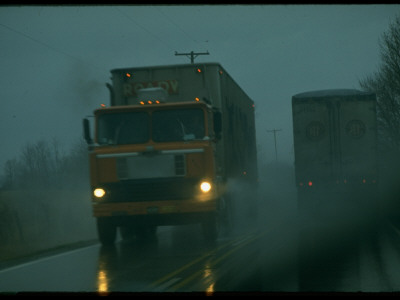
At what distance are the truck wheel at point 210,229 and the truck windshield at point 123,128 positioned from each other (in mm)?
2145

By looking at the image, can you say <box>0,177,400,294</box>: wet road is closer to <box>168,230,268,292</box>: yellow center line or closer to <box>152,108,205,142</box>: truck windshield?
<box>168,230,268,292</box>: yellow center line

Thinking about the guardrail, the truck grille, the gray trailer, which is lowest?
the guardrail

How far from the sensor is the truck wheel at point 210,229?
1429 centimetres

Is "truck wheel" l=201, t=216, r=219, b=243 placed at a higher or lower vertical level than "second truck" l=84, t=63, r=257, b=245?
lower

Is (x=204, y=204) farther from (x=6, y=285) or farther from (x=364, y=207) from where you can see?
(x=364, y=207)

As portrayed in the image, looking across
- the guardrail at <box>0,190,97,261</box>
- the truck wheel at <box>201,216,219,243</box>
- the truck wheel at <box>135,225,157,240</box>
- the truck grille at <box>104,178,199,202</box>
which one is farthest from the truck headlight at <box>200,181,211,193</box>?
the guardrail at <box>0,190,97,261</box>

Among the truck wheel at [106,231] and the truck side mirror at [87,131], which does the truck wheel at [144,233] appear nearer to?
the truck wheel at [106,231]

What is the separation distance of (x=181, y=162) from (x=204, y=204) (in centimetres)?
98

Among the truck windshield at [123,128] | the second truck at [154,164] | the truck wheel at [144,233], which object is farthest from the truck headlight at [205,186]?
the truck wheel at [144,233]

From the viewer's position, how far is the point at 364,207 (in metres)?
24.1

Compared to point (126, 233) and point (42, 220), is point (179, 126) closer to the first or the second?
point (126, 233)

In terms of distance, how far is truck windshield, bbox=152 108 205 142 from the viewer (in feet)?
45.8

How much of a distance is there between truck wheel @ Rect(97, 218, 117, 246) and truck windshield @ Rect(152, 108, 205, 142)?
1.98 metres
